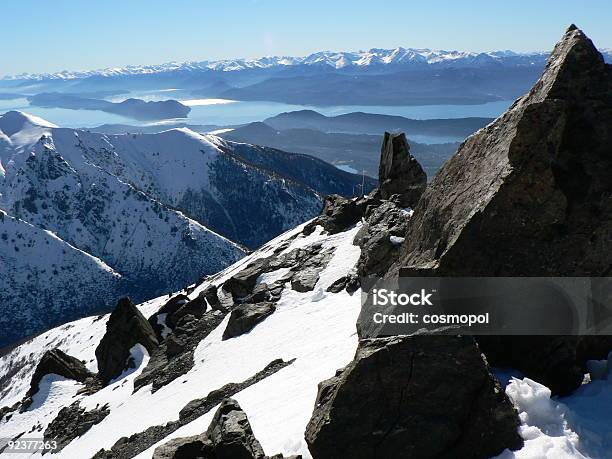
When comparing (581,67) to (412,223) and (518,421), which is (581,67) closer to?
(412,223)

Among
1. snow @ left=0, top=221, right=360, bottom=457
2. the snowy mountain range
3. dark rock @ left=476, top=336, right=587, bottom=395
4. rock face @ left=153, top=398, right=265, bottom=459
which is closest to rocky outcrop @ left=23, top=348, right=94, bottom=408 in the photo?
snow @ left=0, top=221, right=360, bottom=457

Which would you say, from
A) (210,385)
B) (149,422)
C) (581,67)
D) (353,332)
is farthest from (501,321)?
(149,422)

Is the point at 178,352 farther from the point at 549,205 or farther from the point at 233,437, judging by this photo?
the point at 549,205

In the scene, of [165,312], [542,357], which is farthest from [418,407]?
[165,312]

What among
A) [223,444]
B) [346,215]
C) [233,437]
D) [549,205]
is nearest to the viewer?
[549,205]

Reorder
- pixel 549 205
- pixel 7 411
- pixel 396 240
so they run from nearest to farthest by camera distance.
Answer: pixel 549 205 → pixel 396 240 → pixel 7 411

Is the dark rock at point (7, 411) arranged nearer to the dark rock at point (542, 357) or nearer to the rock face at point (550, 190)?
the rock face at point (550, 190)

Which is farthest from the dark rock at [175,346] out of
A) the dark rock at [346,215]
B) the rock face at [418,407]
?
the rock face at [418,407]

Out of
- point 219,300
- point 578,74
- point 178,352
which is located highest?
point 578,74
